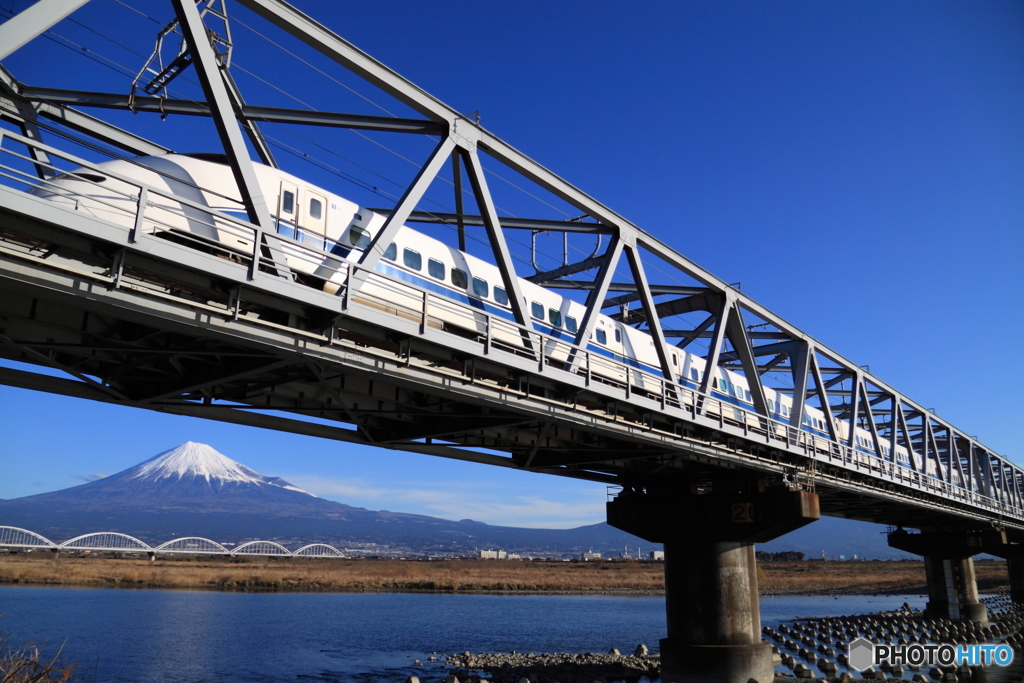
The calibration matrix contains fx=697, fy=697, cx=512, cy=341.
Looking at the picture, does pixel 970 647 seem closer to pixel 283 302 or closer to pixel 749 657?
pixel 749 657

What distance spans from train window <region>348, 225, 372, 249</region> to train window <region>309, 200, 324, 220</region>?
944mm

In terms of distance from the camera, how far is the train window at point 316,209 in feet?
54.5

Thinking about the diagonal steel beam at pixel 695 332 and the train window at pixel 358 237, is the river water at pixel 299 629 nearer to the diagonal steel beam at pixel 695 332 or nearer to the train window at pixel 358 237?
the train window at pixel 358 237

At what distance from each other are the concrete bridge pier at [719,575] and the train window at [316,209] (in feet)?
64.0

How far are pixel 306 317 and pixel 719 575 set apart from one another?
2090 cm

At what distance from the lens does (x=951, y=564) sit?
60844 millimetres

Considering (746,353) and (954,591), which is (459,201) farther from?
(954,591)

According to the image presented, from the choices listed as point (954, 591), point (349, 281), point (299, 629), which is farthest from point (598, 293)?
point (954, 591)

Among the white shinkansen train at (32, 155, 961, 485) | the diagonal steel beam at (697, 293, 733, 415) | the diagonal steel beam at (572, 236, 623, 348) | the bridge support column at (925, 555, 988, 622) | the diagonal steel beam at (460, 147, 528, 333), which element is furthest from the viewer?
the bridge support column at (925, 555, 988, 622)

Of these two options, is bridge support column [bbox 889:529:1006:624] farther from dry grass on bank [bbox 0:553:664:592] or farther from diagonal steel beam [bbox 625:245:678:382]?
diagonal steel beam [bbox 625:245:678:382]

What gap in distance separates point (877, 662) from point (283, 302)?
37466mm

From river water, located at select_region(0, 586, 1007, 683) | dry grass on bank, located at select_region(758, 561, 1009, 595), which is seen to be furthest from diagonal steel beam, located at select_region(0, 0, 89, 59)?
dry grass on bank, located at select_region(758, 561, 1009, 595)

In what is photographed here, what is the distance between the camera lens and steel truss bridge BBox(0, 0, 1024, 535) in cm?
1061

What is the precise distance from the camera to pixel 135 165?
44.9 feet
